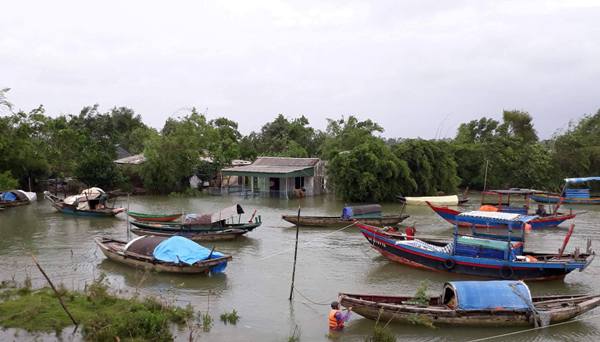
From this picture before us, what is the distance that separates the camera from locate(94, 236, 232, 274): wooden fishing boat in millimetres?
15133

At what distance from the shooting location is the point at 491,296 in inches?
453

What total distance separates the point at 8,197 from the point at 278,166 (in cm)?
1686

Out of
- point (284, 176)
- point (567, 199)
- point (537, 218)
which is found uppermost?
point (284, 176)

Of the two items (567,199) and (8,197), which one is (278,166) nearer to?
(8,197)

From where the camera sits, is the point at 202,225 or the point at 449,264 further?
the point at 202,225

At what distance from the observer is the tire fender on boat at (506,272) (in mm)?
15094

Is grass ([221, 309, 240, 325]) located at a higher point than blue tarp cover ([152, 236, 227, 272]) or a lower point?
lower

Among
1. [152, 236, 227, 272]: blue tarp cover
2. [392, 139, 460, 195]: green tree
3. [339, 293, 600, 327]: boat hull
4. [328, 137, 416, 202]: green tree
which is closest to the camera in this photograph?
[339, 293, 600, 327]: boat hull

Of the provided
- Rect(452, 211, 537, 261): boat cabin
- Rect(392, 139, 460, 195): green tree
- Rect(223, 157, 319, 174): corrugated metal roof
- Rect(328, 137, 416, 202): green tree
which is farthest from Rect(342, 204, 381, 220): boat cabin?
Rect(223, 157, 319, 174): corrugated metal roof

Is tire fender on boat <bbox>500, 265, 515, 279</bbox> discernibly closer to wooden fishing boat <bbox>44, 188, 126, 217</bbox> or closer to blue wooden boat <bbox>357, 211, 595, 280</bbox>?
blue wooden boat <bbox>357, 211, 595, 280</bbox>

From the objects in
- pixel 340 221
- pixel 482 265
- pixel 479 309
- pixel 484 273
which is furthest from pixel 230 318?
pixel 340 221

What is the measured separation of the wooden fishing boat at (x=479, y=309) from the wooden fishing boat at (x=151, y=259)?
492cm

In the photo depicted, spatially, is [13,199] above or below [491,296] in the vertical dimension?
above

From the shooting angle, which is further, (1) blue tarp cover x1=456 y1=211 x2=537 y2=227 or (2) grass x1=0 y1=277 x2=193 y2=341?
(1) blue tarp cover x1=456 y1=211 x2=537 y2=227
